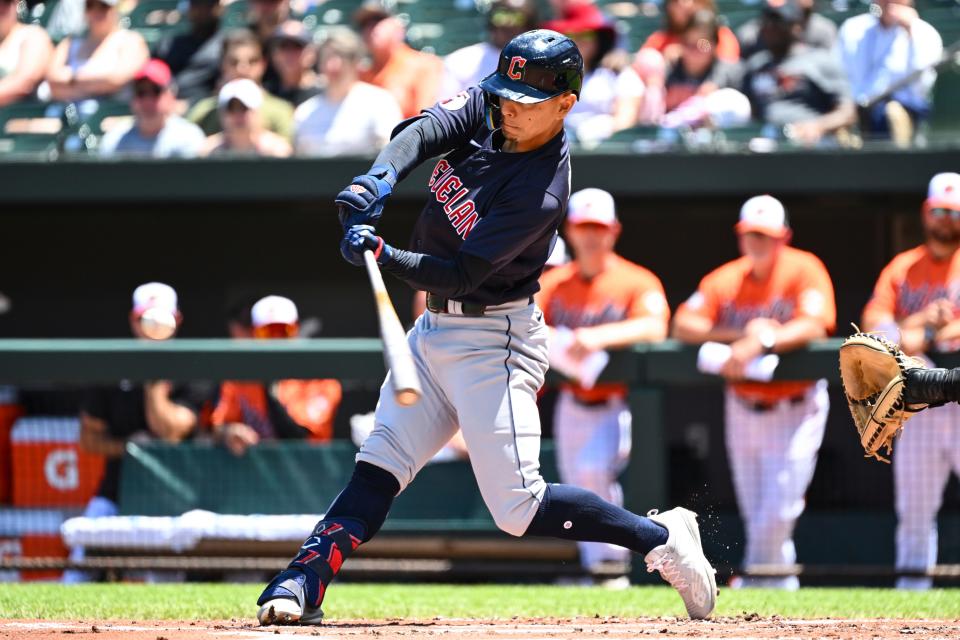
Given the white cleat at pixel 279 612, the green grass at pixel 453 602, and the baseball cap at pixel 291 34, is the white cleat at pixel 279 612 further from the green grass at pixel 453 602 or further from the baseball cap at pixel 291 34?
the baseball cap at pixel 291 34

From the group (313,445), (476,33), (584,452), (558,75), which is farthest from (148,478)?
(476,33)

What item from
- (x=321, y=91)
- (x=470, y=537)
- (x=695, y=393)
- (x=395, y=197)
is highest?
(x=321, y=91)

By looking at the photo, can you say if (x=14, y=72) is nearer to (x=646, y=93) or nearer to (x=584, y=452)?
(x=646, y=93)

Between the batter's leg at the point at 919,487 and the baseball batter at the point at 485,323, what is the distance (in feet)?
6.83

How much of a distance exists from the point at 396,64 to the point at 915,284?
3466 mm

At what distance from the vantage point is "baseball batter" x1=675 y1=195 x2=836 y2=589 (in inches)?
232

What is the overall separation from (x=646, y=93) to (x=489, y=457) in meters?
4.52

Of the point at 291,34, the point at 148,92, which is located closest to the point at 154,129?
the point at 148,92

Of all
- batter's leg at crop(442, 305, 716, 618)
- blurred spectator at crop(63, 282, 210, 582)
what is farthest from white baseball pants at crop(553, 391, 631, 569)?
batter's leg at crop(442, 305, 716, 618)

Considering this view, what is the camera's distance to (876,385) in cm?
412

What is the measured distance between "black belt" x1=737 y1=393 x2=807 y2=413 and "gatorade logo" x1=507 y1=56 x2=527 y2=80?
264cm

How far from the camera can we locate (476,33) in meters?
8.98

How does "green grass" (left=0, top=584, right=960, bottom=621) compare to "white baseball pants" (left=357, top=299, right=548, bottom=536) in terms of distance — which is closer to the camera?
"white baseball pants" (left=357, top=299, right=548, bottom=536)

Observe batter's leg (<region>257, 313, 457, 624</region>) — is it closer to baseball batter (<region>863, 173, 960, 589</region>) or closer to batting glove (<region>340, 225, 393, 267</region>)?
batting glove (<region>340, 225, 393, 267</region>)
